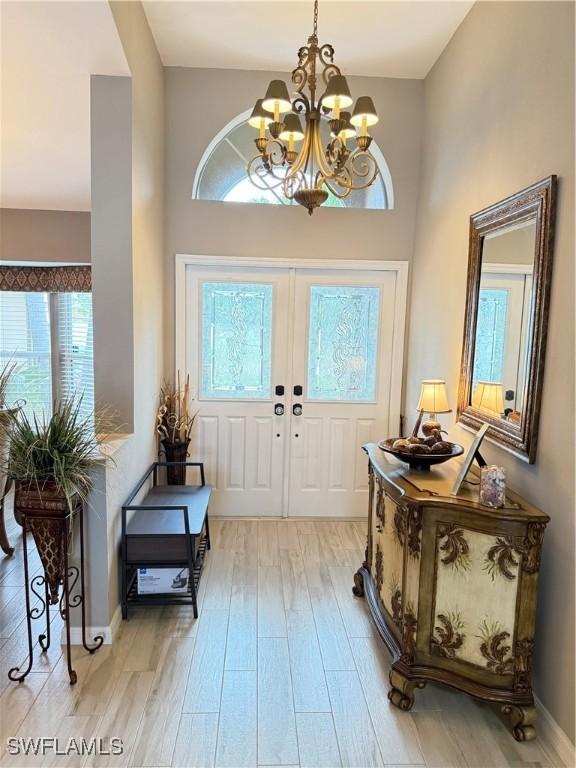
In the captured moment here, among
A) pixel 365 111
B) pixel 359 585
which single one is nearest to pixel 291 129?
pixel 365 111

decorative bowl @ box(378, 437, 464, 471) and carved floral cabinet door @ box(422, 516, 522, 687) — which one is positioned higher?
decorative bowl @ box(378, 437, 464, 471)

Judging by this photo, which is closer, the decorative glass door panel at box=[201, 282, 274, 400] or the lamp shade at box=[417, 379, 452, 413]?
the lamp shade at box=[417, 379, 452, 413]

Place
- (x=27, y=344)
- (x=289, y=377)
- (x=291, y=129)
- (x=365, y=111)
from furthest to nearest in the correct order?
(x=27, y=344) → (x=289, y=377) → (x=291, y=129) → (x=365, y=111)

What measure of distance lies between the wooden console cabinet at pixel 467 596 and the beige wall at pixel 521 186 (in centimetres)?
12

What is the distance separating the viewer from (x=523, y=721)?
191cm

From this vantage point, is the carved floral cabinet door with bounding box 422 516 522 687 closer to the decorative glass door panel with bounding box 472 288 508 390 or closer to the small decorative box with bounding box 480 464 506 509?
the small decorative box with bounding box 480 464 506 509

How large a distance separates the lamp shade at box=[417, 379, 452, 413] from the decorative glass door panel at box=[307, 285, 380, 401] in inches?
39.4

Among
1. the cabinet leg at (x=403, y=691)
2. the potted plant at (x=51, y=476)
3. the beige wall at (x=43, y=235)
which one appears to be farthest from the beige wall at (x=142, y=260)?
the cabinet leg at (x=403, y=691)

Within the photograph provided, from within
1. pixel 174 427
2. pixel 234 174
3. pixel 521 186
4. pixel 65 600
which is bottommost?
pixel 65 600

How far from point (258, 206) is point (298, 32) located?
1.13m

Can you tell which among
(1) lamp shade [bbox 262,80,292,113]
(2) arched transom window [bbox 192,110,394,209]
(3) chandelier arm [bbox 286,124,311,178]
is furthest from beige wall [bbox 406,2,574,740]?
(1) lamp shade [bbox 262,80,292,113]

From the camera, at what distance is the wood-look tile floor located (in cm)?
184

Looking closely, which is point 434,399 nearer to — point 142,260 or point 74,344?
point 142,260

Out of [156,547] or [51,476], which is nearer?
[51,476]
